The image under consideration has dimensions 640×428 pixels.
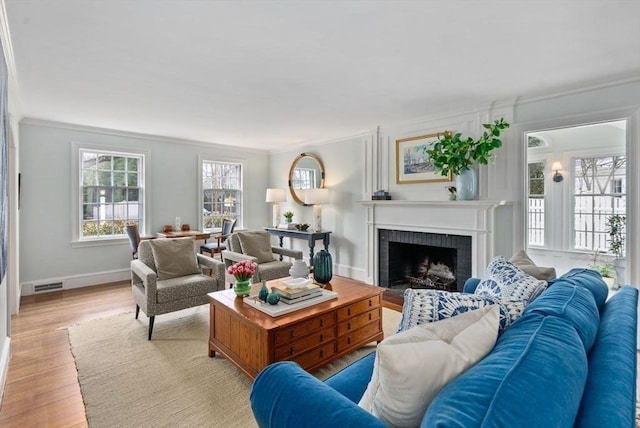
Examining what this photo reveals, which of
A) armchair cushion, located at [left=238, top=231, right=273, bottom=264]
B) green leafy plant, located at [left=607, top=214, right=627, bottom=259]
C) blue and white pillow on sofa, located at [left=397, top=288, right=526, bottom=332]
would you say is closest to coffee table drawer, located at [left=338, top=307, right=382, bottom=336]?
blue and white pillow on sofa, located at [left=397, top=288, right=526, bottom=332]

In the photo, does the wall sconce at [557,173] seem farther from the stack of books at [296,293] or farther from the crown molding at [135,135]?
the crown molding at [135,135]

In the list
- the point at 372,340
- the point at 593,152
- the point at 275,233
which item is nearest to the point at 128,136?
the point at 275,233

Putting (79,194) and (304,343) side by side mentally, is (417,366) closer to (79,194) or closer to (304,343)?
(304,343)

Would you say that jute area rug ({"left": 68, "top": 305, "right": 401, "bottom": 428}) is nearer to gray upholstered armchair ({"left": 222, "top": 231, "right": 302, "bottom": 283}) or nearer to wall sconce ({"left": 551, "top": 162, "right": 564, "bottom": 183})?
gray upholstered armchair ({"left": 222, "top": 231, "right": 302, "bottom": 283})

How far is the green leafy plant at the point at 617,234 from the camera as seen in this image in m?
3.08

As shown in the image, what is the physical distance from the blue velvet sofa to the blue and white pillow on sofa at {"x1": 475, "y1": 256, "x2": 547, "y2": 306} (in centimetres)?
26

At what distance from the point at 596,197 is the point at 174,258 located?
14.7ft

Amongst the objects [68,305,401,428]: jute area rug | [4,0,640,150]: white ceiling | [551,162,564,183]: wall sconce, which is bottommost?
[68,305,401,428]: jute area rug

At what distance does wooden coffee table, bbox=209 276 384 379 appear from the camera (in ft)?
6.89

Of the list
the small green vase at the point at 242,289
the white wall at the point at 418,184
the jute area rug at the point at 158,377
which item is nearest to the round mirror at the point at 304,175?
the white wall at the point at 418,184

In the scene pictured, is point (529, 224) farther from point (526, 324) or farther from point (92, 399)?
point (92, 399)

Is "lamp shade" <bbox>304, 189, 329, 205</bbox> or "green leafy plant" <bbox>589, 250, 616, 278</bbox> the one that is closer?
"green leafy plant" <bbox>589, 250, 616, 278</bbox>

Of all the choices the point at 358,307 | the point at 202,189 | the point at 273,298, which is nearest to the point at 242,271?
the point at 273,298

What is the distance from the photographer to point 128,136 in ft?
16.4
